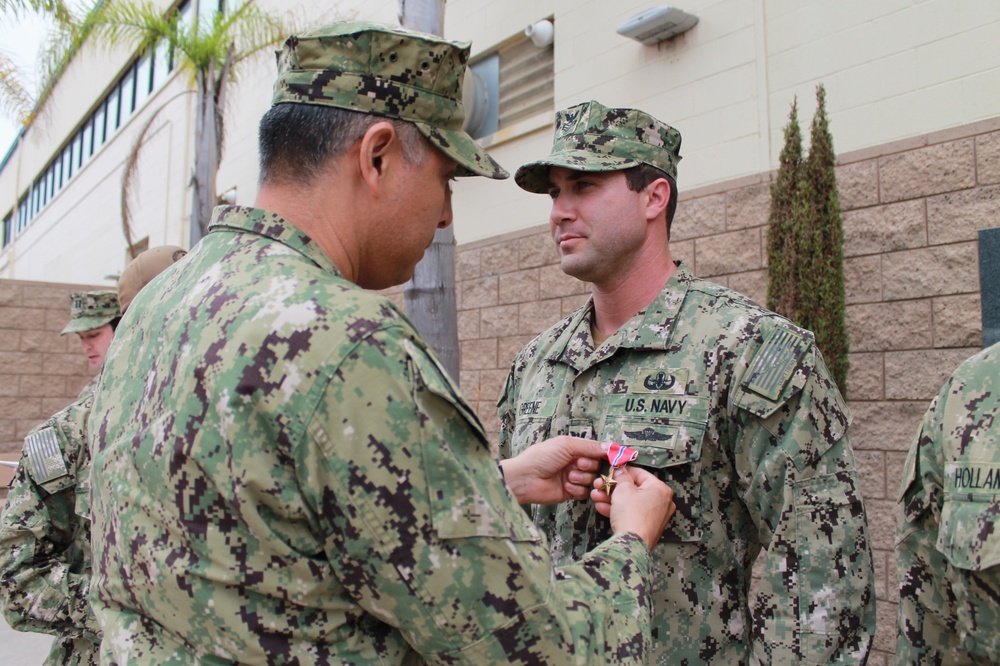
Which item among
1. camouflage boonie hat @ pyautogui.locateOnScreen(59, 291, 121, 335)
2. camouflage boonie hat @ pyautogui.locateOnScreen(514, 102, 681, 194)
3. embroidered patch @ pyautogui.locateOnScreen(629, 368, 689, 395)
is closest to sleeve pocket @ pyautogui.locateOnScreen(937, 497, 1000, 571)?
embroidered patch @ pyautogui.locateOnScreen(629, 368, 689, 395)

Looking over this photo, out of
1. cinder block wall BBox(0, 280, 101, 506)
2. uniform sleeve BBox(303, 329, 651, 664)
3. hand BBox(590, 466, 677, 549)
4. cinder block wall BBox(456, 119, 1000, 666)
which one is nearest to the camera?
uniform sleeve BBox(303, 329, 651, 664)

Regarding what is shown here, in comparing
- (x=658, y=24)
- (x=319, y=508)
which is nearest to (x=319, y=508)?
(x=319, y=508)

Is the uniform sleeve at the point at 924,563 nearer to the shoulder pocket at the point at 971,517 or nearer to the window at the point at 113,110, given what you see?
the shoulder pocket at the point at 971,517

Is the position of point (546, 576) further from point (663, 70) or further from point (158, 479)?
point (663, 70)

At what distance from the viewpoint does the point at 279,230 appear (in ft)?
4.43

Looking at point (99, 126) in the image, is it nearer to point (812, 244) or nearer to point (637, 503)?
point (812, 244)

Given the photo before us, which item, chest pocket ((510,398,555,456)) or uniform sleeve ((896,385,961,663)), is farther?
chest pocket ((510,398,555,456))

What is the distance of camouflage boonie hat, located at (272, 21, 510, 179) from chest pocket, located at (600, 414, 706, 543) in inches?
42.9

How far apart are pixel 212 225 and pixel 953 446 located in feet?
5.56

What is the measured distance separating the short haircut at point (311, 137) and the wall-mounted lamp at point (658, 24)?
4.60m

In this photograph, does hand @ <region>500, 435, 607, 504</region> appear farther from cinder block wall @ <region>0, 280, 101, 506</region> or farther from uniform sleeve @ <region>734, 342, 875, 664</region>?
cinder block wall @ <region>0, 280, 101, 506</region>

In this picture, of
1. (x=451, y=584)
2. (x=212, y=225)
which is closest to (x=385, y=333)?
(x=451, y=584)

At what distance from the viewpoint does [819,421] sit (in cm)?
212

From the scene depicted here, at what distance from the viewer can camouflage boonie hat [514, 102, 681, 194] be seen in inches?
99.7
